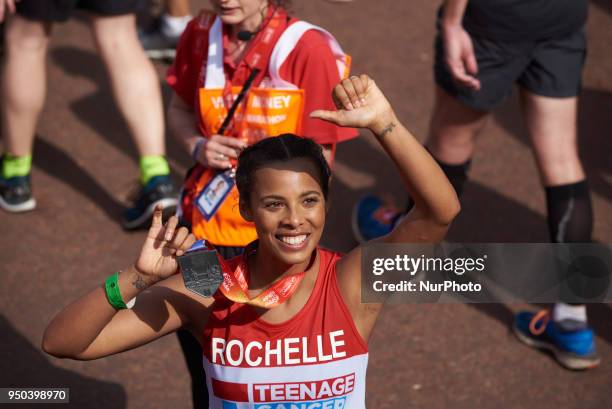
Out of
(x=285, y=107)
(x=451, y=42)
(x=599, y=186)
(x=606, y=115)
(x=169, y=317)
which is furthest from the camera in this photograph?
(x=606, y=115)

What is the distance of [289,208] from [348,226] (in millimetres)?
2806

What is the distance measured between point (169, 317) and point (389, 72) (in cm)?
429

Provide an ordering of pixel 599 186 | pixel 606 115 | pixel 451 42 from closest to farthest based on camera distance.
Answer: pixel 451 42, pixel 599 186, pixel 606 115

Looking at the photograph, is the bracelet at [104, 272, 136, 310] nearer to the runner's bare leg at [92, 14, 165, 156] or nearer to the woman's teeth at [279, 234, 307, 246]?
the woman's teeth at [279, 234, 307, 246]

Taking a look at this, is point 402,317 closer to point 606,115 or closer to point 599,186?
point 599,186

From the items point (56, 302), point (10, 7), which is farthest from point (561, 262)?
point (10, 7)

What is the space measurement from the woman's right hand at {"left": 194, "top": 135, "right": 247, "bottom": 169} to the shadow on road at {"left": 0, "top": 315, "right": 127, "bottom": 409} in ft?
4.41

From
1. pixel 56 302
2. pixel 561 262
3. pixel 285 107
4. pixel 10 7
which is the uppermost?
pixel 285 107

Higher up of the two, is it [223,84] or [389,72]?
[223,84]

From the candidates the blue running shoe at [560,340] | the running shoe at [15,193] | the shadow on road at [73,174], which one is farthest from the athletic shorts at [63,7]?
the blue running shoe at [560,340]

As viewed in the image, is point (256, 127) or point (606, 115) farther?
point (606, 115)

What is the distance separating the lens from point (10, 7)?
4.72m

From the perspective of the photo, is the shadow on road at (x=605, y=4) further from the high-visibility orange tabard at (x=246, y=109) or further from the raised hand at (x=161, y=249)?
the raised hand at (x=161, y=249)

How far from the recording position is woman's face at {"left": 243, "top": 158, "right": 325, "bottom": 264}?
252 centimetres
